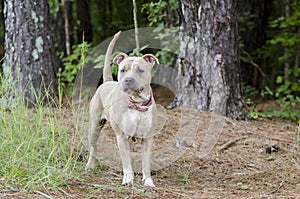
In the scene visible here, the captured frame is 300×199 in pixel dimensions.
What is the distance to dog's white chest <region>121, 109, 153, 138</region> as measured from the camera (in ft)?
13.0

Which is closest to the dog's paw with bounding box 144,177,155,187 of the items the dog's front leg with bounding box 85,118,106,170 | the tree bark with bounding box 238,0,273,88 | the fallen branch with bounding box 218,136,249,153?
the dog's front leg with bounding box 85,118,106,170

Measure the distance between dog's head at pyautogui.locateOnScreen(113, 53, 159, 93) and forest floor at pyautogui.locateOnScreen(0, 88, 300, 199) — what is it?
80 centimetres

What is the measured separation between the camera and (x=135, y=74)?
396cm

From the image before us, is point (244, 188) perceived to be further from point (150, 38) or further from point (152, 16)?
point (150, 38)

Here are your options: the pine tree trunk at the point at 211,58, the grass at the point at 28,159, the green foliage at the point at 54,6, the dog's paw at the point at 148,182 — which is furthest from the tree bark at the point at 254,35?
the grass at the point at 28,159

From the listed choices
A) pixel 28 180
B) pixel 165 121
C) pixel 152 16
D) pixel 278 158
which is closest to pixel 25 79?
pixel 165 121

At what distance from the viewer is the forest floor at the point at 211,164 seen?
3592mm

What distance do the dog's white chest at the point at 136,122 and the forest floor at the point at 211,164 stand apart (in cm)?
44

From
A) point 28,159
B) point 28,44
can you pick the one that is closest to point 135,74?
point 28,159

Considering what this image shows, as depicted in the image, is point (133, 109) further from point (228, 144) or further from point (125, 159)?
point (228, 144)

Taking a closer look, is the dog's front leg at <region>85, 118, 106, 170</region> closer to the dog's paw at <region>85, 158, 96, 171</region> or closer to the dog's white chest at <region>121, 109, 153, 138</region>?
the dog's paw at <region>85, 158, 96, 171</region>

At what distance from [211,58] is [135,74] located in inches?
79.4

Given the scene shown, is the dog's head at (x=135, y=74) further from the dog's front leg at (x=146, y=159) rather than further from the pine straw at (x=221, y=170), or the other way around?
the pine straw at (x=221, y=170)

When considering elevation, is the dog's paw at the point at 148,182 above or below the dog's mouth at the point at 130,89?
below
